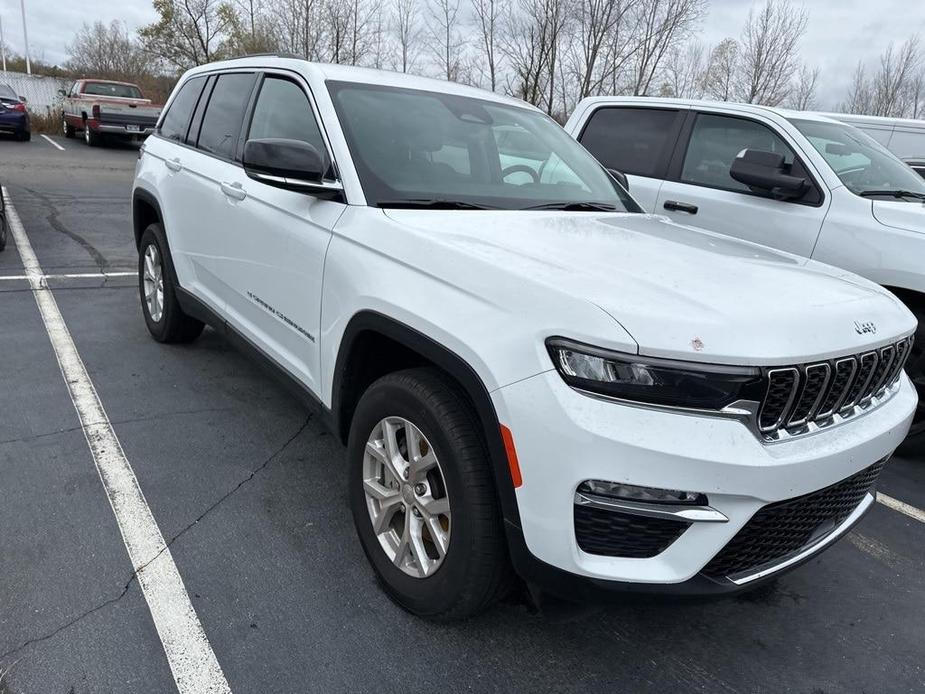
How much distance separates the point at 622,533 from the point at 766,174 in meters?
3.34

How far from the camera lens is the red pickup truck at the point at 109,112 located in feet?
63.1

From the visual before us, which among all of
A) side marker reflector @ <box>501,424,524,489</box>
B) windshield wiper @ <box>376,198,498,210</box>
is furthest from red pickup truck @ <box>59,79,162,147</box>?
side marker reflector @ <box>501,424,524,489</box>

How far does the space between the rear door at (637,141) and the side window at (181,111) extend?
122 inches

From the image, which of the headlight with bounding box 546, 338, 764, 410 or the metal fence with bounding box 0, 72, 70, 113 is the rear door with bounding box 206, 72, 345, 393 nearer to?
the headlight with bounding box 546, 338, 764, 410

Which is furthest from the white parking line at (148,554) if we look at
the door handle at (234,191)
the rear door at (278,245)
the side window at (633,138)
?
the side window at (633,138)

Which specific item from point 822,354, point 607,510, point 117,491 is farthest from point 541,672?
point 117,491

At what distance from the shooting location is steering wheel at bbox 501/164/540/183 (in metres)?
3.31

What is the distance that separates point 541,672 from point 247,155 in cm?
222

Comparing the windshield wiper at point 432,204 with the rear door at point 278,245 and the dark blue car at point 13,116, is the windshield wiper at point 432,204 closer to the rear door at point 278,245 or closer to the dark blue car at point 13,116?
the rear door at point 278,245

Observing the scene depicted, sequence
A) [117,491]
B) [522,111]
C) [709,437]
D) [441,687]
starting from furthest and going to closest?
[522,111]
[117,491]
[441,687]
[709,437]

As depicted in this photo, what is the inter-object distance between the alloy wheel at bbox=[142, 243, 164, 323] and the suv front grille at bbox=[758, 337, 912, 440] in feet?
13.3

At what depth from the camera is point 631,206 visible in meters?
3.58

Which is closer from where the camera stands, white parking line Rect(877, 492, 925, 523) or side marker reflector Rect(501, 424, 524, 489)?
side marker reflector Rect(501, 424, 524, 489)

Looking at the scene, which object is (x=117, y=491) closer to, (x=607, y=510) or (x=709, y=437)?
(x=607, y=510)
